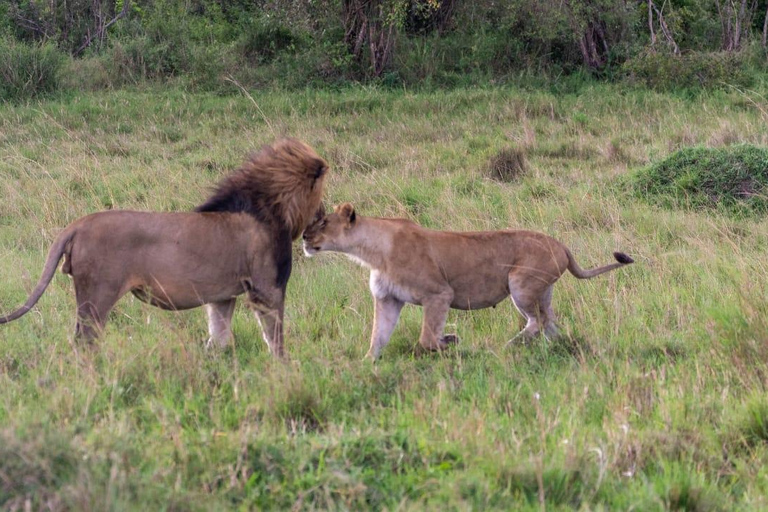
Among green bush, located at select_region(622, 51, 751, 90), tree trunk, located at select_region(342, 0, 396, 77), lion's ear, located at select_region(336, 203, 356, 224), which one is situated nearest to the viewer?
lion's ear, located at select_region(336, 203, 356, 224)

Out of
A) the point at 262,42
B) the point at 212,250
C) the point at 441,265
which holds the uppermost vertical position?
the point at 212,250

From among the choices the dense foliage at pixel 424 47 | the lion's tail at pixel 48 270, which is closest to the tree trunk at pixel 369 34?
the dense foliage at pixel 424 47

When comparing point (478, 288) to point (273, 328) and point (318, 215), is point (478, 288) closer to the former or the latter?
point (318, 215)

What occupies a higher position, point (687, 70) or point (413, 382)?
point (413, 382)

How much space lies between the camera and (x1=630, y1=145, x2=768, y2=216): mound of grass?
8938mm

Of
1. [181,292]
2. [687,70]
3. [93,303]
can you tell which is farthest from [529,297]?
[687,70]

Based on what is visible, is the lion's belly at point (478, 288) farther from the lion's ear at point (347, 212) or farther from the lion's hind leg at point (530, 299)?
the lion's ear at point (347, 212)

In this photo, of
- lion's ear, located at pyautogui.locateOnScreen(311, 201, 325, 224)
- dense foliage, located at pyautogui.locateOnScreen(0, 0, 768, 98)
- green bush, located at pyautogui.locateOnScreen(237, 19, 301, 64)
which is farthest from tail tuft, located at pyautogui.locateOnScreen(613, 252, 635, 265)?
green bush, located at pyautogui.locateOnScreen(237, 19, 301, 64)

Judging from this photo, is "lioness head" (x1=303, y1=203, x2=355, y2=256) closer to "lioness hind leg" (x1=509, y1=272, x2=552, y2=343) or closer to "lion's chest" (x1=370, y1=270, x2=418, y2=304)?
"lion's chest" (x1=370, y1=270, x2=418, y2=304)

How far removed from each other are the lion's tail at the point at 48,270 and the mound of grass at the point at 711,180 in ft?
18.8

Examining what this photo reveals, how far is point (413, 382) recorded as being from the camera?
485 centimetres

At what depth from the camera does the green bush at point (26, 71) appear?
45.8 ft

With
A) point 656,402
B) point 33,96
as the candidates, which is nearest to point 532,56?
point 33,96

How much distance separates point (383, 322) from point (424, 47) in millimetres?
10324
